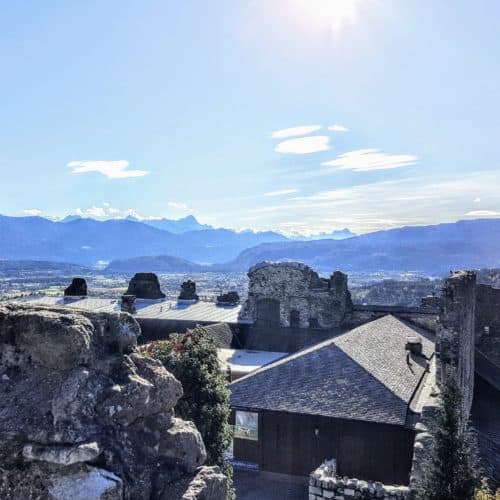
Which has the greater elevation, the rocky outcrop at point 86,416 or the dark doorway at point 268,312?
the rocky outcrop at point 86,416

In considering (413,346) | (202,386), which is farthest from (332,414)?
(413,346)

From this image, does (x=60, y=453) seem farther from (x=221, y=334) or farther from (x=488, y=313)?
(x=488, y=313)

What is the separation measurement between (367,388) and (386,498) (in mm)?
4861

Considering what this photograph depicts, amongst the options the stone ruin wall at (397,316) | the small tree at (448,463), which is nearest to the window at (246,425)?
the small tree at (448,463)

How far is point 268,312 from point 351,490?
20.8 meters

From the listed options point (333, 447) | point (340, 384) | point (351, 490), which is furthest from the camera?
point (340, 384)

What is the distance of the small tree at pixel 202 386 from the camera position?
13.0m

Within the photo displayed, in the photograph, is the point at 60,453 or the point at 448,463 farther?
the point at 448,463

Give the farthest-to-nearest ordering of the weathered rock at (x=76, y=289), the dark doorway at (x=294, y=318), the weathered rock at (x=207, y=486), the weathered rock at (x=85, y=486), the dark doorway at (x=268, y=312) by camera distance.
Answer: the weathered rock at (x=76, y=289), the dark doorway at (x=268, y=312), the dark doorway at (x=294, y=318), the weathered rock at (x=207, y=486), the weathered rock at (x=85, y=486)

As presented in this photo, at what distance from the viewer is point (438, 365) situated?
1691cm

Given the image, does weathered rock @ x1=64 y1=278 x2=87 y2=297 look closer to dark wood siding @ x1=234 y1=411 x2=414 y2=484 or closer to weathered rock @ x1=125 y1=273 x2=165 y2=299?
weathered rock @ x1=125 y1=273 x2=165 y2=299

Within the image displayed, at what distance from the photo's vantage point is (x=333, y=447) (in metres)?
16.5

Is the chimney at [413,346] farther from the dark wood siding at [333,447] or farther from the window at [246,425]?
the window at [246,425]

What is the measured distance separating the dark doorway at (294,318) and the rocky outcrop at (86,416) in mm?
25597
